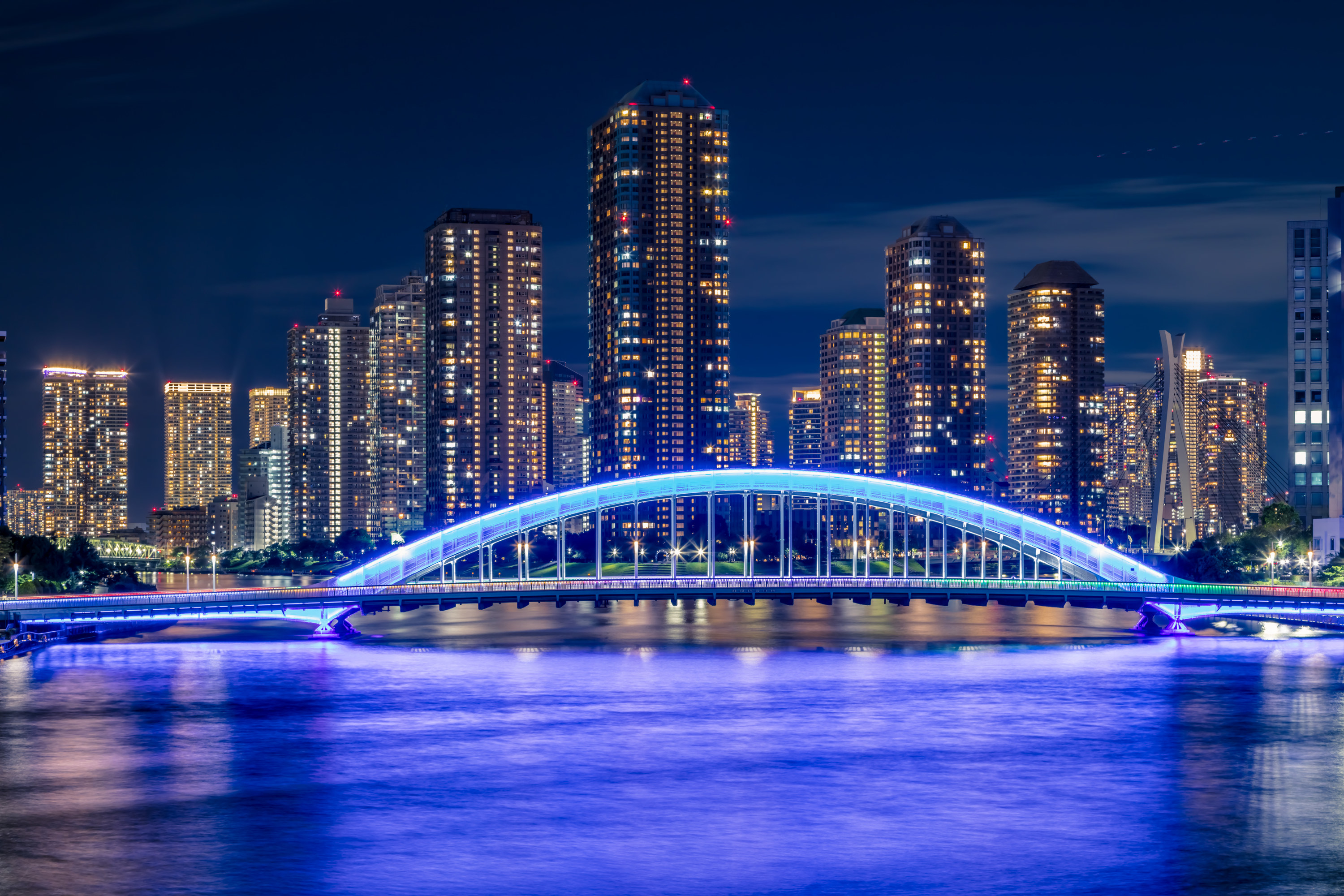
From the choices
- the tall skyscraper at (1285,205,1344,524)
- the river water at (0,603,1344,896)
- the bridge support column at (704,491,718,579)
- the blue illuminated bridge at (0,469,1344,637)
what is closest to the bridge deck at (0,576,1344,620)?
the blue illuminated bridge at (0,469,1344,637)

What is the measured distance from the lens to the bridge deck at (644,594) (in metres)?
89.1

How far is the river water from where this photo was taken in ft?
117

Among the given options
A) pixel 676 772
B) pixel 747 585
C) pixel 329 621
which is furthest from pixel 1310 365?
pixel 676 772

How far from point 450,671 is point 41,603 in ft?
87.1

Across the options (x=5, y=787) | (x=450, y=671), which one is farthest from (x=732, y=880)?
(x=450, y=671)

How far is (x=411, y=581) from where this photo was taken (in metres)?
106

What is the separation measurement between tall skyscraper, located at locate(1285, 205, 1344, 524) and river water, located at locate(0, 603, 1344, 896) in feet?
A: 110

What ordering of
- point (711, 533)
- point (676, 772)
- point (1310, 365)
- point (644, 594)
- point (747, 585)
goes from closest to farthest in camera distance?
point (676, 772) → point (644, 594) → point (747, 585) → point (711, 533) → point (1310, 365)

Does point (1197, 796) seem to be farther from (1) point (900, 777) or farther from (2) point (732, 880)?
(2) point (732, 880)

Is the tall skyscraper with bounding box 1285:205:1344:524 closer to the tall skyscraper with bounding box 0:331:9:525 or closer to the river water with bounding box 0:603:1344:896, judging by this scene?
the river water with bounding box 0:603:1344:896

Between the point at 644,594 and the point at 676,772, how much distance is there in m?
44.3

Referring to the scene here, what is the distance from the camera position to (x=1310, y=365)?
117750mm

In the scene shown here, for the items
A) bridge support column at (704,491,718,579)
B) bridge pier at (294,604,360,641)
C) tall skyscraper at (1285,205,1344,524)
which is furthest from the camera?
tall skyscraper at (1285,205,1344,524)

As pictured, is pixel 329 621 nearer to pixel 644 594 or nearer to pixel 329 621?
pixel 329 621
